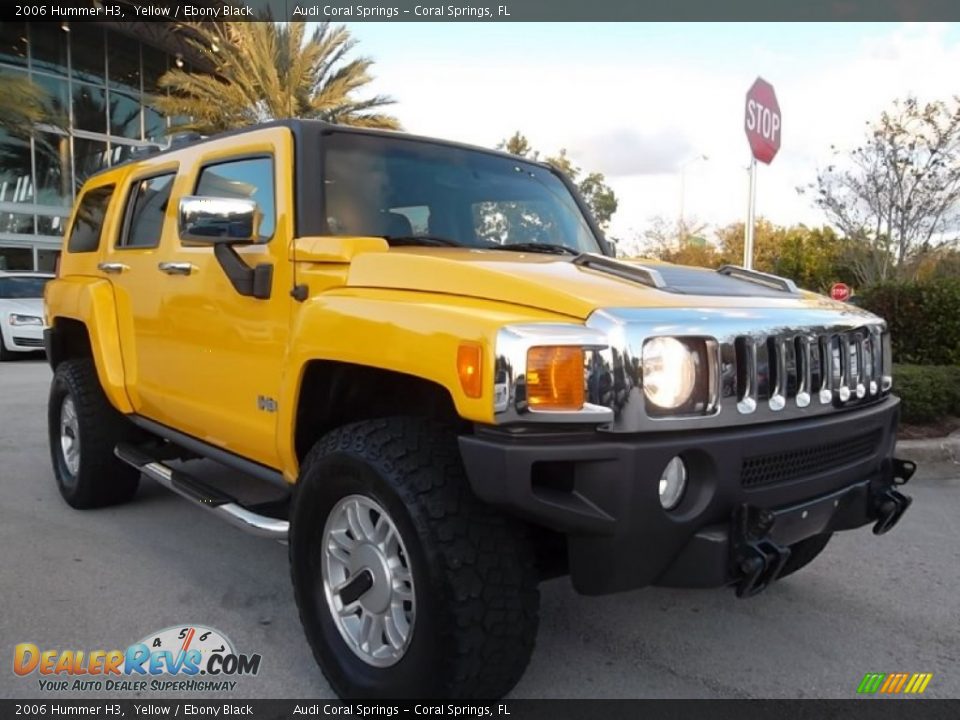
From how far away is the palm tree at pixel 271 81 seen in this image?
18.1 metres

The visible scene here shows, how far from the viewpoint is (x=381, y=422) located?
2.52 meters

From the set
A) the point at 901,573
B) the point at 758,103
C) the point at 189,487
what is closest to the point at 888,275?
the point at 758,103

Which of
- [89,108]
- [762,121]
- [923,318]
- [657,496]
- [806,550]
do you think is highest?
[89,108]

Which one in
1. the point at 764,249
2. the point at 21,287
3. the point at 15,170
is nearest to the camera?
the point at 21,287

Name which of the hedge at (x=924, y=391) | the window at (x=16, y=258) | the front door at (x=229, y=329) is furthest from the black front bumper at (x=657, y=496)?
the window at (x=16, y=258)

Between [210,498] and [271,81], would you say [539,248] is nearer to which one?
[210,498]

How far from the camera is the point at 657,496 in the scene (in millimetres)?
2133

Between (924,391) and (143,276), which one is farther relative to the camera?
(924,391)

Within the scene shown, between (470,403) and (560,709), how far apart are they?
44.7 inches

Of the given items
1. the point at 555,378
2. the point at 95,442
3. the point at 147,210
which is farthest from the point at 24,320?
the point at 555,378

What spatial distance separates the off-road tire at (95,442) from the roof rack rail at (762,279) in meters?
3.34

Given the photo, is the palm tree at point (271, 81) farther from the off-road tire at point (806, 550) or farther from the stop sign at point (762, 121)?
the off-road tire at point (806, 550)

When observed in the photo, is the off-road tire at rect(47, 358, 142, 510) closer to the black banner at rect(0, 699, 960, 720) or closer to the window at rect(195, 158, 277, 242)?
the window at rect(195, 158, 277, 242)

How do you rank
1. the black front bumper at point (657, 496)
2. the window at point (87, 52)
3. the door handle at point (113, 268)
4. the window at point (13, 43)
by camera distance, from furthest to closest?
1. the window at point (87, 52)
2. the window at point (13, 43)
3. the door handle at point (113, 268)
4. the black front bumper at point (657, 496)
